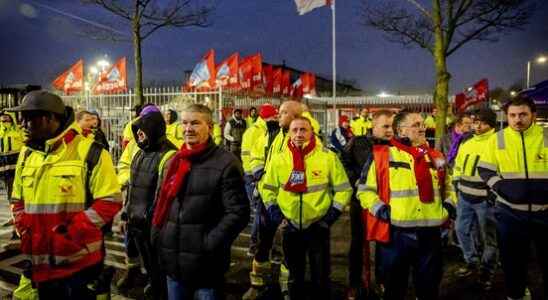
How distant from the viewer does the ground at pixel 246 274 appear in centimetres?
498

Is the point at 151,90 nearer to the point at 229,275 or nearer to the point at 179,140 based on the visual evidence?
the point at 179,140

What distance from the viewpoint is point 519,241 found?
4.09 meters

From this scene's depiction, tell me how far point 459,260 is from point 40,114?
5.52 metres

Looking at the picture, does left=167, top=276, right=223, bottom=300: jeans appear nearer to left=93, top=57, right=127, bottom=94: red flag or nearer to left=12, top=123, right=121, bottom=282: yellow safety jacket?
left=12, top=123, right=121, bottom=282: yellow safety jacket

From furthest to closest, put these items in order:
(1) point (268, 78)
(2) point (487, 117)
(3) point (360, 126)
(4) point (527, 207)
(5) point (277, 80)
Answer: (5) point (277, 80) < (1) point (268, 78) < (3) point (360, 126) < (2) point (487, 117) < (4) point (527, 207)

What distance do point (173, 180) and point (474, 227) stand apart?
418 cm

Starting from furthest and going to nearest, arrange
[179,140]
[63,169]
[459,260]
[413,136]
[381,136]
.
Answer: [179,140] < [459,260] < [381,136] < [413,136] < [63,169]

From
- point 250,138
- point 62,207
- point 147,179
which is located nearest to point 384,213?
point 147,179

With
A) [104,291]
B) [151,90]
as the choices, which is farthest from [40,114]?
[151,90]

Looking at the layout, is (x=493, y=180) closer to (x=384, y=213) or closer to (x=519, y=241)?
(x=519, y=241)

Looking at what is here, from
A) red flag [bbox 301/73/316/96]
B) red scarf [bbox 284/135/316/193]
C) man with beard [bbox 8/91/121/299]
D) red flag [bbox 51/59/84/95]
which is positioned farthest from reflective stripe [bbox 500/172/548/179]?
red flag [bbox 301/73/316/96]

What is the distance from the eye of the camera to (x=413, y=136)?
3834mm

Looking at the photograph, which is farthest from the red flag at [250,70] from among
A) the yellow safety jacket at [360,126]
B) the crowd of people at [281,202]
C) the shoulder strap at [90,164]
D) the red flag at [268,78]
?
Answer: the shoulder strap at [90,164]

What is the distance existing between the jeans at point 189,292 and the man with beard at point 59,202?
23.3 inches
